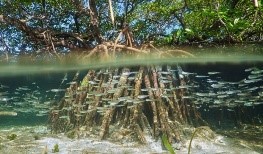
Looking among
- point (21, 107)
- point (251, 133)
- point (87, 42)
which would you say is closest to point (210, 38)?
point (87, 42)

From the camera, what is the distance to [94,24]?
16.0m

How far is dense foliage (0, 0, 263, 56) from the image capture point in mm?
15164

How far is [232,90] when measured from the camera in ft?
23.0

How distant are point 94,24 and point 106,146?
12470 millimetres

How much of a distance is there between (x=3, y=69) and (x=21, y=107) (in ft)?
27.8

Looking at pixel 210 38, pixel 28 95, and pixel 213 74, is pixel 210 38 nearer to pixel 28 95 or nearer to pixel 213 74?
pixel 213 74

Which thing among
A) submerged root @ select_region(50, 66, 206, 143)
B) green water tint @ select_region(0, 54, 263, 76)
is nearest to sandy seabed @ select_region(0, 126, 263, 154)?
submerged root @ select_region(50, 66, 206, 143)

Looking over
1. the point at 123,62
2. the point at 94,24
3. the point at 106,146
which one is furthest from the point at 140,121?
the point at 94,24

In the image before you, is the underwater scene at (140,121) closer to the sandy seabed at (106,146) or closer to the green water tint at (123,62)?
the sandy seabed at (106,146)

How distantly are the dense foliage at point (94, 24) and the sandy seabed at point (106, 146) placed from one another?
390 inches

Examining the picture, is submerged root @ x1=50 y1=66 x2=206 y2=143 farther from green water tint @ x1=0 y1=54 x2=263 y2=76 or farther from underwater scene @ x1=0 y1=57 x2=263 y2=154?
green water tint @ x1=0 y1=54 x2=263 y2=76

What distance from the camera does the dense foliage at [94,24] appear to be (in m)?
15.2

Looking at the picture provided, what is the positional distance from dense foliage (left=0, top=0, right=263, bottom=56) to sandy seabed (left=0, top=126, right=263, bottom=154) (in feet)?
32.5

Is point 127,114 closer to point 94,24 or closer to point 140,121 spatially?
point 140,121
